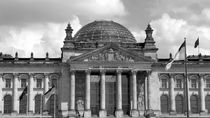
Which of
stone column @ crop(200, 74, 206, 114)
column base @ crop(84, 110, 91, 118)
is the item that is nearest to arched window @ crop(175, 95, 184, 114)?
stone column @ crop(200, 74, 206, 114)

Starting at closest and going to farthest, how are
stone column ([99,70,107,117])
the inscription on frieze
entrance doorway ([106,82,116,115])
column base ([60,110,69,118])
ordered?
stone column ([99,70,107,117]), column base ([60,110,69,118]), the inscription on frieze, entrance doorway ([106,82,116,115])

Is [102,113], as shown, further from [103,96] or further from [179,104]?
[179,104]

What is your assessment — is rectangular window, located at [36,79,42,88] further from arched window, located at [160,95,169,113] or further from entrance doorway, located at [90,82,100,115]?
arched window, located at [160,95,169,113]

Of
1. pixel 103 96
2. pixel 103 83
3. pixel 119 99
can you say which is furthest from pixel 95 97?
pixel 119 99

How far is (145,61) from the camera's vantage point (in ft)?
334

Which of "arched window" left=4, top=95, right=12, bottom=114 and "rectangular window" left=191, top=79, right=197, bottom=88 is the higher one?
"rectangular window" left=191, top=79, right=197, bottom=88

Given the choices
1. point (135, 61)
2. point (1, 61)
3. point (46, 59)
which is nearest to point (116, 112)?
point (135, 61)

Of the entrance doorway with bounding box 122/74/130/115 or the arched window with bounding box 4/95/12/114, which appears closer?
the entrance doorway with bounding box 122/74/130/115

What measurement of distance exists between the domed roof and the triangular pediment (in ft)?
31.9

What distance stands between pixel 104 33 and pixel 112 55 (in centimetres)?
1326

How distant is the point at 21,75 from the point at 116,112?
24.7 metres

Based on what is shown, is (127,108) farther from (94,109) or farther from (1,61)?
(1,61)

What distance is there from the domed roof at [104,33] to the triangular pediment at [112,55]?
31.9 ft

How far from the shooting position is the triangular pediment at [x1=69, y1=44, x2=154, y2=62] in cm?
10119
